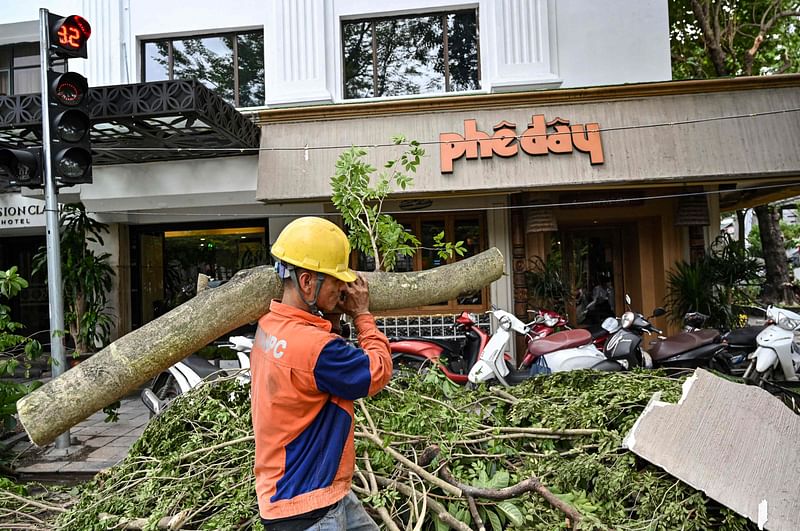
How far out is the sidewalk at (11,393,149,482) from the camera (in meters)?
4.73

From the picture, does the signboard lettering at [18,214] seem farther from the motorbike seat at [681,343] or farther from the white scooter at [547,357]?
the motorbike seat at [681,343]

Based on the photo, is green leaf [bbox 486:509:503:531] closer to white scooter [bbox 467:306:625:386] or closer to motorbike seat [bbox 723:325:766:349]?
Answer: white scooter [bbox 467:306:625:386]

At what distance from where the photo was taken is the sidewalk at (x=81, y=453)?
4727 mm

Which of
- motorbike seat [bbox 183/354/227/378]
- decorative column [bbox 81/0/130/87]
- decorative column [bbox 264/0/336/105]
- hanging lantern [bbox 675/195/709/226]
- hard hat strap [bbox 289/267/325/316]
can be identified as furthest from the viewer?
decorative column [bbox 81/0/130/87]

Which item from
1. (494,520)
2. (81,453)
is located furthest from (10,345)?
(494,520)

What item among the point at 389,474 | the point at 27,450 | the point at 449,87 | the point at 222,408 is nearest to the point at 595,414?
the point at 389,474

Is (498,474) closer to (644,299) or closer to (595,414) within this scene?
(595,414)

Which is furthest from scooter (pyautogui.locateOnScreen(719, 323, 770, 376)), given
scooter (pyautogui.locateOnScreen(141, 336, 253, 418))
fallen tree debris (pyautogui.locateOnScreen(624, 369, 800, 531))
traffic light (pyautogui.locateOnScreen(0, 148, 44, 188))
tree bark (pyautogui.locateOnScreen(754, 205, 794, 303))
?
tree bark (pyautogui.locateOnScreen(754, 205, 794, 303))

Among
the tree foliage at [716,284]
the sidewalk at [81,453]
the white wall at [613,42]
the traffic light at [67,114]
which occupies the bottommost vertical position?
the sidewalk at [81,453]

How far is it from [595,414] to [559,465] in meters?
0.45

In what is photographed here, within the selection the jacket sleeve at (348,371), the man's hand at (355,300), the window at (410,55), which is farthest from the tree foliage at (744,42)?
the jacket sleeve at (348,371)

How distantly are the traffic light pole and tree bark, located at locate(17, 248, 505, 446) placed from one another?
3.54 metres

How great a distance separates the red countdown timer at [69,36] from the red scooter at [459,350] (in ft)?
15.2

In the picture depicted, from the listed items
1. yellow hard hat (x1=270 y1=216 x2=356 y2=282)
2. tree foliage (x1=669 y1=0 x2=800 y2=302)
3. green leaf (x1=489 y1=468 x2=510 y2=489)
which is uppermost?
tree foliage (x1=669 y1=0 x2=800 y2=302)
